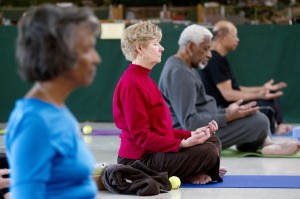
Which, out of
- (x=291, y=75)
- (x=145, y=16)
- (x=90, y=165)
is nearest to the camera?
(x=90, y=165)

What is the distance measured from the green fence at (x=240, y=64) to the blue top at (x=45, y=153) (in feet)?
24.6

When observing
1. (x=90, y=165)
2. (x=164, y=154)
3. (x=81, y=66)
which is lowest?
(x=164, y=154)

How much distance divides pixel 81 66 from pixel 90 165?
0.28m

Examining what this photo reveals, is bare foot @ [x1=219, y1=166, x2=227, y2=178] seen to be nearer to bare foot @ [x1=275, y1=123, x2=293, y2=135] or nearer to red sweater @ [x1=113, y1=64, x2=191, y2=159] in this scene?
red sweater @ [x1=113, y1=64, x2=191, y2=159]

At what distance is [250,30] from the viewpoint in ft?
32.0

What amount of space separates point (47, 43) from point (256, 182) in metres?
3.77

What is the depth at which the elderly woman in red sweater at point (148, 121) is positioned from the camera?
16.3ft

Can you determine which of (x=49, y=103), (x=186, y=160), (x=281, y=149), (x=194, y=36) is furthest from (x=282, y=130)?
(x=49, y=103)

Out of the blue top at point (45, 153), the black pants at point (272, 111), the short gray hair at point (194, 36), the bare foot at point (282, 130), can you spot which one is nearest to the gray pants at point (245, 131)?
the short gray hair at point (194, 36)

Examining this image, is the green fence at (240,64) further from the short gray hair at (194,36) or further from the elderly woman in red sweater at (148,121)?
the elderly woman in red sweater at (148,121)

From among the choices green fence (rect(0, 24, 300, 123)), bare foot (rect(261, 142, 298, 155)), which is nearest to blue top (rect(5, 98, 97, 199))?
bare foot (rect(261, 142, 298, 155))

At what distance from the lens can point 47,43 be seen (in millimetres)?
1996

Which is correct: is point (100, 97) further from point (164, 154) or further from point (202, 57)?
point (164, 154)

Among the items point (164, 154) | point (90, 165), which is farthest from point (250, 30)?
point (90, 165)
